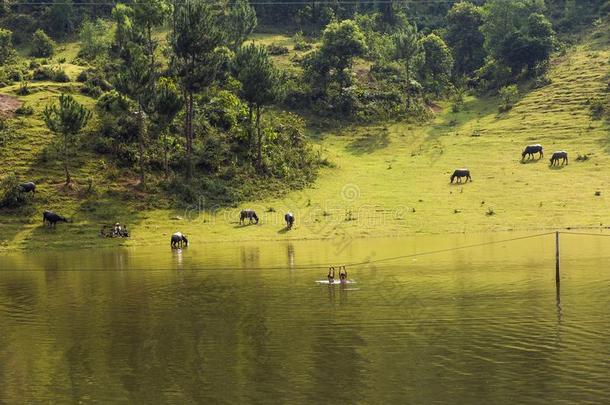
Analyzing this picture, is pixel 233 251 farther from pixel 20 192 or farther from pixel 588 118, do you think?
pixel 588 118

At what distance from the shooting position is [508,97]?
349ft

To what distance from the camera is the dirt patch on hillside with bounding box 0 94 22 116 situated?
7850 cm

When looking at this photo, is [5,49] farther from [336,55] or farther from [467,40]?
[467,40]

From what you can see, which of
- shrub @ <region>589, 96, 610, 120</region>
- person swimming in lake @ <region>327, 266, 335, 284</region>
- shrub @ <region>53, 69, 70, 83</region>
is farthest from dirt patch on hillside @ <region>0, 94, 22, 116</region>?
shrub @ <region>589, 96, 610, 120</region>

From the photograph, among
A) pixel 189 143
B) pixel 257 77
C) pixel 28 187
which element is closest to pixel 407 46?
pixel 257 77

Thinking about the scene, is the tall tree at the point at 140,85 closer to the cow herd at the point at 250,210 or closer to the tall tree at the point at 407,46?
the cow herd at the point at 250,210

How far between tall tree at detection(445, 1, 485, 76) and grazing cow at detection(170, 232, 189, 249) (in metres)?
91.1

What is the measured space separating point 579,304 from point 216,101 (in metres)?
64.1

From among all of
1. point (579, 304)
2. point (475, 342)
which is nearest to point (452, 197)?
point (579, 304)

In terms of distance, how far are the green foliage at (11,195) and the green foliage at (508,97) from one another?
68.6 m

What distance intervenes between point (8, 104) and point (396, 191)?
45.0 metres

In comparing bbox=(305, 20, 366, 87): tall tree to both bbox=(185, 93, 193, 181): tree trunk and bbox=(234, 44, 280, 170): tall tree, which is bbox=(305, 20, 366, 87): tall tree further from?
bbox=(185, 93, 193, 181): tree trunk

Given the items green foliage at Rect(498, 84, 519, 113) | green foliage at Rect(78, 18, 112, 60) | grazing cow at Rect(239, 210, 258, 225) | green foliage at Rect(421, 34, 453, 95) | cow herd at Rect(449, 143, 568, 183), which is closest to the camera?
grazing cow at Rect(239, 210, 258, 225)

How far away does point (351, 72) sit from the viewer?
110938 millimetres
